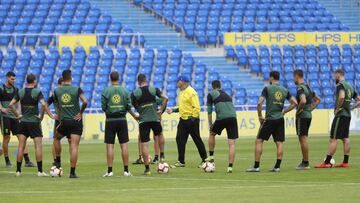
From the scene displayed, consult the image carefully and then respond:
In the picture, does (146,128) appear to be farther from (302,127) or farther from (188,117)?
(302,127)

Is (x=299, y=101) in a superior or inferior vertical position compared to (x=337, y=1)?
inferior

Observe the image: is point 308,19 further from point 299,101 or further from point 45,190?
point 45,190

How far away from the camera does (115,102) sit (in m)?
23.0

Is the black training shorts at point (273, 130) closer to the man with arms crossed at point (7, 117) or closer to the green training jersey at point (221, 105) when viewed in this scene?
the green training jersey at point (221, 105)

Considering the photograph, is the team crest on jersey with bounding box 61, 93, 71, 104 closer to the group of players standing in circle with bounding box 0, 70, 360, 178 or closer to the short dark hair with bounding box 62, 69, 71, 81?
the group of players standing in circle with bounding box 0, 70, 360, 178

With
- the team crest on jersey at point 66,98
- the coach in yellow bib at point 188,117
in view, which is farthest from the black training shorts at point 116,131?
the coach in yellow bib at point 188,117

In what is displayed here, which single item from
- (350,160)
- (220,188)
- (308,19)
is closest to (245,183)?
(220,188)

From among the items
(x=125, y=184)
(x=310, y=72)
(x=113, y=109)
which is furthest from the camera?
(x=310, y=72)

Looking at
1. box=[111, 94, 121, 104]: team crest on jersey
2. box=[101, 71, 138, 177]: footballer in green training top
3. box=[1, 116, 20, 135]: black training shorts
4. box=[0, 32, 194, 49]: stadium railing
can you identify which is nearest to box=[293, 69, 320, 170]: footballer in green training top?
box=[101, 71, 138, 177]: footballer in green training top

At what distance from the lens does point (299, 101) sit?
25.3 m

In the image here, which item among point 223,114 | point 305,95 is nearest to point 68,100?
point 223,114

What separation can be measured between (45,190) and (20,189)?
611mm

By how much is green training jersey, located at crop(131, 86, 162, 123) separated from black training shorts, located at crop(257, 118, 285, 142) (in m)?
2.62

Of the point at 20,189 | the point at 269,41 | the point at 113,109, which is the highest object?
the point at 269,41
